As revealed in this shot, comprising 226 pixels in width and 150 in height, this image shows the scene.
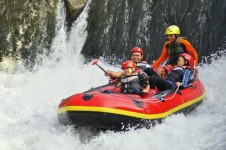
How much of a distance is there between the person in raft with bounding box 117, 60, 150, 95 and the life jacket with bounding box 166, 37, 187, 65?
213 centimetres

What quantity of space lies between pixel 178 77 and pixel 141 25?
3688 millimetres

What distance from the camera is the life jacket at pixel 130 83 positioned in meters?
7.59

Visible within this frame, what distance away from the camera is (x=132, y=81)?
7602 millimetres

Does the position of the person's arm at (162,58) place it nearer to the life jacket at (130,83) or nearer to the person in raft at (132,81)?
the person in raft at (132,81)

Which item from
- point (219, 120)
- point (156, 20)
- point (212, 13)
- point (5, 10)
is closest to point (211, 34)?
→ point (212, 13)

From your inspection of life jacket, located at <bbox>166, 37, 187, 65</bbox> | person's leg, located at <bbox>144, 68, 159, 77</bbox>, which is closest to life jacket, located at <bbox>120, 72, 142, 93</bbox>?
person's leg, located at <bbox>144, 68, 159, 77</bbox>

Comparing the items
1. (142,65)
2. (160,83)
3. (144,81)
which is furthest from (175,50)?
(144,81)

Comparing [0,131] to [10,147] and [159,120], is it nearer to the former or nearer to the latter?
[10,147]

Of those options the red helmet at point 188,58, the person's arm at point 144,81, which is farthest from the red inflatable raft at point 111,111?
the red helmet at point 188,58

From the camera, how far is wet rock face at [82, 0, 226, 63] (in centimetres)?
1175

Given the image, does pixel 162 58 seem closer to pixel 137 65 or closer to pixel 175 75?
pixel 175 75

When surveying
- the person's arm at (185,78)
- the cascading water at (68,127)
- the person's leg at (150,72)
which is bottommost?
the cascading water at (68,127)

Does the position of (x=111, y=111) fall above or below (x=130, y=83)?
below

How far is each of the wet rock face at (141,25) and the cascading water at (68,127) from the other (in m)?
0.35
